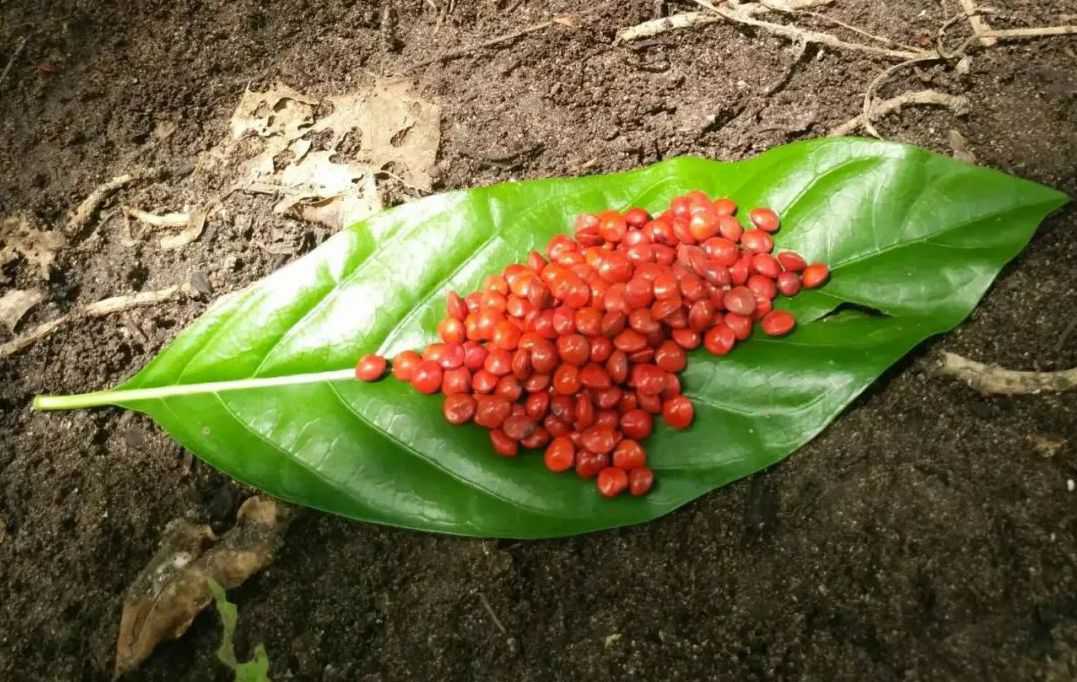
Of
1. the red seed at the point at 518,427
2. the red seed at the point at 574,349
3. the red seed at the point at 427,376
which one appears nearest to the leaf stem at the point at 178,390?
the red seed at the point at 427,376

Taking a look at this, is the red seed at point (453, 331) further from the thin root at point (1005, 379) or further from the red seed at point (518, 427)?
the thin root at point (1005, 379)

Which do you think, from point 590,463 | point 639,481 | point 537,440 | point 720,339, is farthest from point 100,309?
point 720,339

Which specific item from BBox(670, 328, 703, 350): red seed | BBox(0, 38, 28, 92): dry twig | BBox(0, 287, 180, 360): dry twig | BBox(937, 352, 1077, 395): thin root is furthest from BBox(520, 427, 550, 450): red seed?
BBox(0, 38, 28, 92): dry twig

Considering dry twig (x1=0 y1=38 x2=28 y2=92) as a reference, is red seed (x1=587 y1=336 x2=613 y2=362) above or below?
below

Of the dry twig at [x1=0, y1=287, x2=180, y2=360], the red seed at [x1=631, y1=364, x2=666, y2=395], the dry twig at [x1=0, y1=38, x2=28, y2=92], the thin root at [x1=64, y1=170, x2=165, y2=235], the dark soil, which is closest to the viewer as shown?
the dark soil

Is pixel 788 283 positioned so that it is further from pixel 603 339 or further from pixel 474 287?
pixel 474 287

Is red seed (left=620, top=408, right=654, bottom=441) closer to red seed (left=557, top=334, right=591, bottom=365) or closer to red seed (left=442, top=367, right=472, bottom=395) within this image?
red seed (left=557, top=334, right=591, bottom=365)
